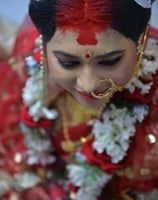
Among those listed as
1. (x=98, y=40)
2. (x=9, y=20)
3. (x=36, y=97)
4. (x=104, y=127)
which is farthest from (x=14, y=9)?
(x=98, y=40)

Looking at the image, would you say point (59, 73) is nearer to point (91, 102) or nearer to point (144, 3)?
point (91, 102)

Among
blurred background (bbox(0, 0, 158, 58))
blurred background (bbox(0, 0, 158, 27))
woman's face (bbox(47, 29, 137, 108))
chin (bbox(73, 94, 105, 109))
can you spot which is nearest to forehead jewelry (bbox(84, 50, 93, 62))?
woman's face (bbox(47, 29, 137, 108))

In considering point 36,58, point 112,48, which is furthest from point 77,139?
point 112,48

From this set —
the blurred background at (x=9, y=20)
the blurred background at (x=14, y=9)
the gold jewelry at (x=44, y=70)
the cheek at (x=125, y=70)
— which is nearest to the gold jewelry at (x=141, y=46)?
the cheek at (x=125, y=70)

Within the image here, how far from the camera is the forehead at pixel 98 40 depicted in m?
0.74

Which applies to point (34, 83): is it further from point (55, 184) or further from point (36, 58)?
point (55, 184)

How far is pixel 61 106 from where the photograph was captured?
0.98m

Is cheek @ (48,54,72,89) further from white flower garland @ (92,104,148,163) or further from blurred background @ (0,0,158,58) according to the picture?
blurred background @ (0,0,158,58)

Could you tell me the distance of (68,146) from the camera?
100 cm

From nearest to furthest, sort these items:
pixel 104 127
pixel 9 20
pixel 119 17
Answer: pixel 119 17 < pixel 104 127 < pixel 9 20

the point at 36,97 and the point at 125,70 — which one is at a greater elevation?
the point at 125,70

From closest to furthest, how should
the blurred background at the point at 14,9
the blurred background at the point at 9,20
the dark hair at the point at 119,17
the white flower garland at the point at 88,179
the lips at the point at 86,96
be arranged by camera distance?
the dark hair at the point at 119,17 < the lips at the point at 86,96 < the white flower garland at the point at 88,179 < the blurred background at the point at 9,20 < the blurred background at the point at 14,9

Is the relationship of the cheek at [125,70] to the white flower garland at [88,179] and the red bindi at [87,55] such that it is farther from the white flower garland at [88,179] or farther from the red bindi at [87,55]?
the white flower garland at [88,179]

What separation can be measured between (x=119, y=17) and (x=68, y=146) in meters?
0.36
